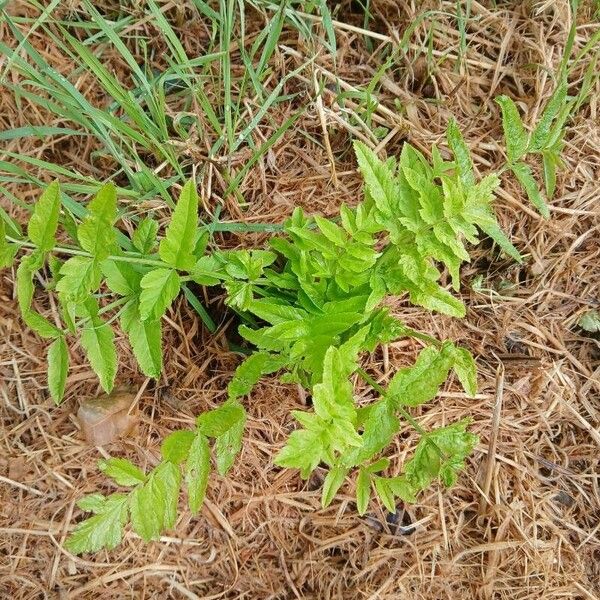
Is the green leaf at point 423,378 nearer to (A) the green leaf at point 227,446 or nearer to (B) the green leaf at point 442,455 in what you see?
(B) the green leaf at point 442,455

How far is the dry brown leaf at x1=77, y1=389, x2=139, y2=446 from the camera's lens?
1.66m

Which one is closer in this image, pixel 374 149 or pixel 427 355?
pixel 427 355

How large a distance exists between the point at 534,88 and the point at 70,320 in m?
1.44

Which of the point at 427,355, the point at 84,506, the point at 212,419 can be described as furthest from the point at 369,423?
the point at 84,506

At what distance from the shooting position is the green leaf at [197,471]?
1.28 m

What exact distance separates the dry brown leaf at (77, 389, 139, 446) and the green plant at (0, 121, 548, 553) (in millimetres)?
350

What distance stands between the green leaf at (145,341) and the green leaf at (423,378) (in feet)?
1.57

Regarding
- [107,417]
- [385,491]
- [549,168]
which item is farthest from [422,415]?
[107,417]

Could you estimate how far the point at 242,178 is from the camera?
174 cm

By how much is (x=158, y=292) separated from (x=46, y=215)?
9.7 inches

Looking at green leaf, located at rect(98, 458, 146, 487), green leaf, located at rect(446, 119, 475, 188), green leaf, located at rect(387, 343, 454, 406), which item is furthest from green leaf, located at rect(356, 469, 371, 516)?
green leaf, located at rect(446, 119, 475, 188)

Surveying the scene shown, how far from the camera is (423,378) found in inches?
52.2

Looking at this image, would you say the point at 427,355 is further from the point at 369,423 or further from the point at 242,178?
the point at 242,178

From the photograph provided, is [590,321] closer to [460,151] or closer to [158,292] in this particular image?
[460,151]
